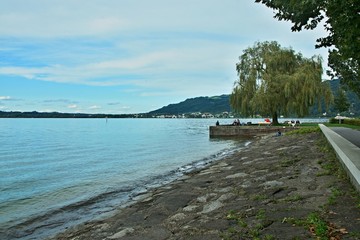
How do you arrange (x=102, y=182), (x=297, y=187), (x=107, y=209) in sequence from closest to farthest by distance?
(x=297, y=187), (x=107, y=209), (x=102, y=182)

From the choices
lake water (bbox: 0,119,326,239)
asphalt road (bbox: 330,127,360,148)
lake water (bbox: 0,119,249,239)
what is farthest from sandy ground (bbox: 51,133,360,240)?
asphalt road (bbox: 330,127,360,148)

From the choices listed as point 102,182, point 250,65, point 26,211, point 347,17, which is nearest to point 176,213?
point 347,17

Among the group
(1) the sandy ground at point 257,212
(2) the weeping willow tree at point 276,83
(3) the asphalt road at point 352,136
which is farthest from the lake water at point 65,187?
(2) the weeping willow tree at point 276,83

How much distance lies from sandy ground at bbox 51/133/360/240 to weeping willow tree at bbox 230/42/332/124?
30.9 meters

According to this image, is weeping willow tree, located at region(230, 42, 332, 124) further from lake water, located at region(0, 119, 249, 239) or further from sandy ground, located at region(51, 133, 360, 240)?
sandy ground, located at region(51, 133, 360, 240)

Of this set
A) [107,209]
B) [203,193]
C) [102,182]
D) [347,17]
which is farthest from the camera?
[102,182]

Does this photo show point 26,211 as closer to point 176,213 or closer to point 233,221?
point 176,213

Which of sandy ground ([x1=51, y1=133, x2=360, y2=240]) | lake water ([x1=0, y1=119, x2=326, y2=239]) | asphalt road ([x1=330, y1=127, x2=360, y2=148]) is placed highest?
asphalt road ([x1=330, y1=127, x2=360, y2=148])

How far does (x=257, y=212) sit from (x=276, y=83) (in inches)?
1404

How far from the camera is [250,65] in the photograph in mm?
43812

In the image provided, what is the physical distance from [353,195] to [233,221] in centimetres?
222

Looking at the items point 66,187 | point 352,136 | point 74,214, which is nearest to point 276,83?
point 352,136

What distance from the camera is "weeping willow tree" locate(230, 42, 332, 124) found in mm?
38844

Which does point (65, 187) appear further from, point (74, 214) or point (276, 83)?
point (276, 83)
